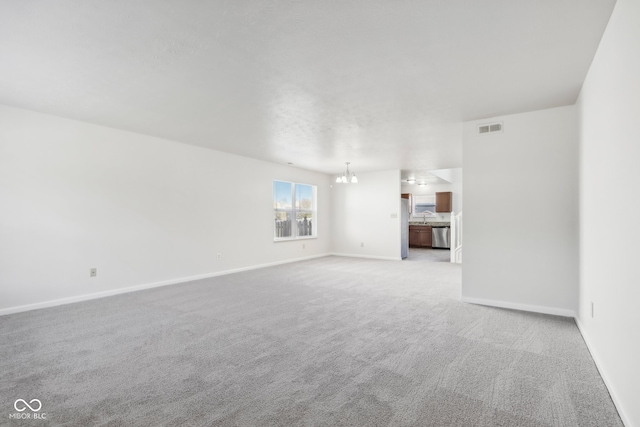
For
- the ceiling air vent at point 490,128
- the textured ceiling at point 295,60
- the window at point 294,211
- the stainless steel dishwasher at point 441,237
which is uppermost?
the textured ceiling at point 295,60

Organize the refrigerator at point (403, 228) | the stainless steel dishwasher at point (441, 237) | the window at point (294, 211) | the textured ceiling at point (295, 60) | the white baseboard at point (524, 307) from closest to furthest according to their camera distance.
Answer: the textured ceiling at point (295, 60)
the white baseboard at point (524, 307)
the window at point (294, 211)
the refrigerator at point (403, 228)
the stainless steel dishwasher at point (441, 237)

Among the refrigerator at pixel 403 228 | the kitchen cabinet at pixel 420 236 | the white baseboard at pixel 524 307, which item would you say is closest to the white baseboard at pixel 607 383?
the white baseboard at pixel 524 307

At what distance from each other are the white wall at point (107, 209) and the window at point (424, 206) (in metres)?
7.76

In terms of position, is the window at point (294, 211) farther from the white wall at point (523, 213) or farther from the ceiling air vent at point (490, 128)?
the ceiling air vent at point (490, 128)

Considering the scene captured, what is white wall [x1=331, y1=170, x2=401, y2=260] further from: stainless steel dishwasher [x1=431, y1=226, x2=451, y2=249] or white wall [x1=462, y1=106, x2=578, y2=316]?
white wall [x1=462, y1=106, x2=578, y2=316]

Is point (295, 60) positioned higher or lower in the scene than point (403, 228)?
higher

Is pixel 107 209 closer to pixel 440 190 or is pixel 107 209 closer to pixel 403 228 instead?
pixel 403 228

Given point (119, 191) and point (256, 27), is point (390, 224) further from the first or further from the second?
point (256, 27)

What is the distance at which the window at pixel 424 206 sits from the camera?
12062 mm

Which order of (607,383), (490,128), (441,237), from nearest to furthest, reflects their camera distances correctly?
(607,383) → (490,128) → (441,237)

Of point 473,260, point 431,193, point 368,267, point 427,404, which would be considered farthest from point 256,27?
point 431,193

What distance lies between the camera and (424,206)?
12.2 meters

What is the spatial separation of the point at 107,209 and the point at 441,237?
9.92 m

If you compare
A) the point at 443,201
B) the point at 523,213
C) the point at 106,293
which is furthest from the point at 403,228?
the point at 106,293
